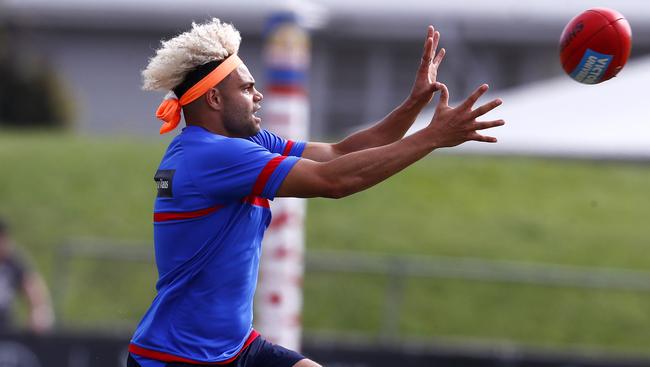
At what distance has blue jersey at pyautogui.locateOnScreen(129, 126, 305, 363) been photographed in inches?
197

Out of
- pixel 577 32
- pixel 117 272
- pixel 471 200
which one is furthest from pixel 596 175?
pixel 577 32

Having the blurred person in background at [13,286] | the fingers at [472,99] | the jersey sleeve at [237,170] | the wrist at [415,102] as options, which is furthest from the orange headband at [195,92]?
the blurred person in background at [13,286]

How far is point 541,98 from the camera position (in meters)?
9.77

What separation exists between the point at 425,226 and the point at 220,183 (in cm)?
1232

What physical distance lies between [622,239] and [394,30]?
10900 millimetres

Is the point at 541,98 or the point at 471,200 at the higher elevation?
the point at 541,98

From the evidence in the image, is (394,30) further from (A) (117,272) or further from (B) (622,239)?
(A) (117,272)

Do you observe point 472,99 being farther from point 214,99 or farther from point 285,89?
point 285,89

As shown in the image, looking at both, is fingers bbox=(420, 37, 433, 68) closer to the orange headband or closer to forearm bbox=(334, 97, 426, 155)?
forearm bbox=(334, 97, 426, 155)

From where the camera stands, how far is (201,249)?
5.04 metres

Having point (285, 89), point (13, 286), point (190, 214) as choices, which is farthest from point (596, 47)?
point (13, 286)

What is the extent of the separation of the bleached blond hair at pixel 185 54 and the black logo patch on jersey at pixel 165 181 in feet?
1.31

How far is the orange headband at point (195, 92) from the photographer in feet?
17.1

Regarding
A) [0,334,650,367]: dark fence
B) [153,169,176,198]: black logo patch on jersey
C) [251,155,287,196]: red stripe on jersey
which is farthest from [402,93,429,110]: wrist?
[0,334,650,367]: dark fence
